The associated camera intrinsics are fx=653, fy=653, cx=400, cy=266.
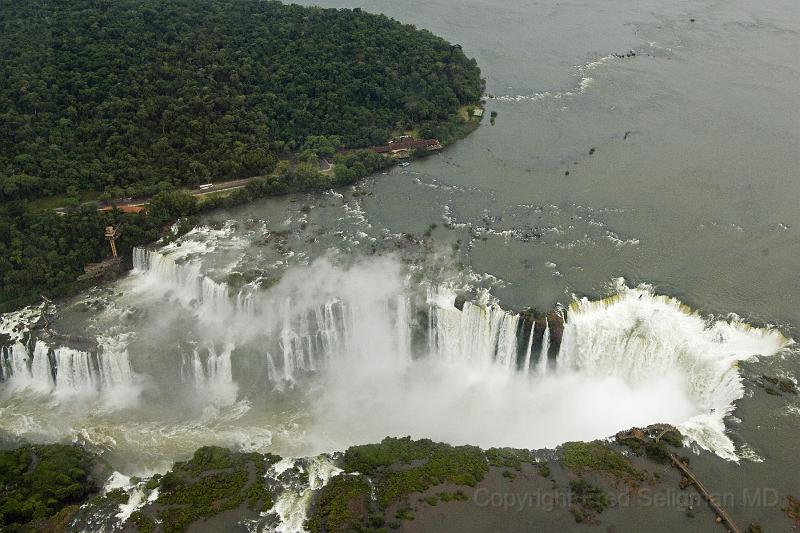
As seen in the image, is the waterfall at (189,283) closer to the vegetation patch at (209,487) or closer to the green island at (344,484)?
the vegetation patch at (209,487)

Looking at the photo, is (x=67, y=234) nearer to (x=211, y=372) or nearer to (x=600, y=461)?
(x=211, y=372)

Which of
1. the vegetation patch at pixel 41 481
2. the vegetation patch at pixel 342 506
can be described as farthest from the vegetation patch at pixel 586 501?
the vegetation patch at pixel 41 481

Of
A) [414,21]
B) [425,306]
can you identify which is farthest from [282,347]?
[414,21]

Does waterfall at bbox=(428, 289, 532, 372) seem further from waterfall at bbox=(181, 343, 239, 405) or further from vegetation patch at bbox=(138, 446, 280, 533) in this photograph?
vegetation patch at bbox=(138, 446, 280, 533)

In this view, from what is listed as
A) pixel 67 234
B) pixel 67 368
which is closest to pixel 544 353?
pixel 67 368

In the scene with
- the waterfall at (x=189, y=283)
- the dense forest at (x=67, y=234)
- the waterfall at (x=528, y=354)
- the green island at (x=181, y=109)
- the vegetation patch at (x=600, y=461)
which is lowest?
the vegetation patch at (x=600, y=461)

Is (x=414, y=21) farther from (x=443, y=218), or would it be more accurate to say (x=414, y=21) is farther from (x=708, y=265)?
(x=708, y=265)
